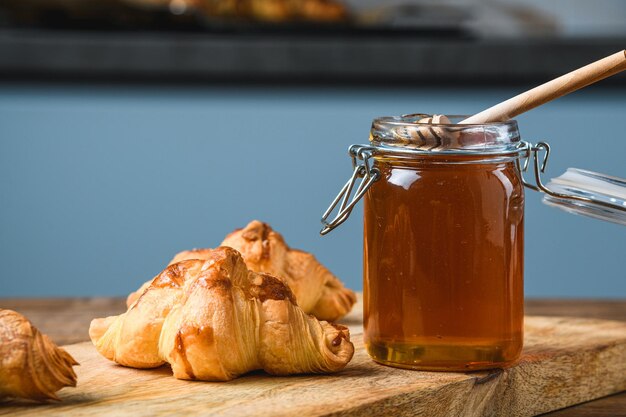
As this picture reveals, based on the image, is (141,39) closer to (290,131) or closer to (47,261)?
(290,131)

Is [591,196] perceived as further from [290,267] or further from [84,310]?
[84,310]

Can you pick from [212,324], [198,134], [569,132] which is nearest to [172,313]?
[212,324]

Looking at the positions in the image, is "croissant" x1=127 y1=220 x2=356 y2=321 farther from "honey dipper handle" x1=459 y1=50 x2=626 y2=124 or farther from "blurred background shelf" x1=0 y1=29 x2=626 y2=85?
"blurred background shelf" x1=0 y1=29 x2=626 y2=85

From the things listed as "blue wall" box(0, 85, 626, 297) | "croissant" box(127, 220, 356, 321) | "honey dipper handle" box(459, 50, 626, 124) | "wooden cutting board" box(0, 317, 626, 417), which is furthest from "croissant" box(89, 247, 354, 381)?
"blue wall" box(0, 85, 626, 297)

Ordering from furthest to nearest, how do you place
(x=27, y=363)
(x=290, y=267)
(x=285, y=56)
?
(x=285, y=56) < (x=290, y=267) < (x=27, y=363)

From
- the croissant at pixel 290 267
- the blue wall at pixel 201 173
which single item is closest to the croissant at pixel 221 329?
the croissant at pixel 290 267

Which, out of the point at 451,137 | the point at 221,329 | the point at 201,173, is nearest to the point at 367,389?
the point at 221,329

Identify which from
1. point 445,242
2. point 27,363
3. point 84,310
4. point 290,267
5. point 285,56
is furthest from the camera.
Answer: point 285,56
